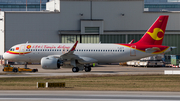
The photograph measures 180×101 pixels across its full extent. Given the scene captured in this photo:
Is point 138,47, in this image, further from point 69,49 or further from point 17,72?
point 17,72

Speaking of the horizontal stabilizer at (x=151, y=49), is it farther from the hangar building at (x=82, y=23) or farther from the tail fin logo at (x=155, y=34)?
the hangar building at (x=82, y=23)

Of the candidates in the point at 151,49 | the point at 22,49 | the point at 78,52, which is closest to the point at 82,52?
the point at 78,52

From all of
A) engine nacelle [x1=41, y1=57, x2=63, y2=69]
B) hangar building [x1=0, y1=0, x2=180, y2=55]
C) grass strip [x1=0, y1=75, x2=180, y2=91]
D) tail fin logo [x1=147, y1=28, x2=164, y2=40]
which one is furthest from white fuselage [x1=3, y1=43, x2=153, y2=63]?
hangar building [x1=0, y1=0, x2=180, y2=55]

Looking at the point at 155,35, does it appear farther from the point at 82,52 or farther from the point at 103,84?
the point at 103,84

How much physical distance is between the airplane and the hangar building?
24102 mm

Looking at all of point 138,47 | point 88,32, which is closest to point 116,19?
point 88,32

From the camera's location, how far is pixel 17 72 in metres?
38.3

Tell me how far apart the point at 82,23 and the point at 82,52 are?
26.0 metres

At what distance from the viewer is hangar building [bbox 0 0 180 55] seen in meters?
65.0

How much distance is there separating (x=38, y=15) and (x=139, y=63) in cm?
2448

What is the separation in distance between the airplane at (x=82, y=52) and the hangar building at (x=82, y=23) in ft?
79.1

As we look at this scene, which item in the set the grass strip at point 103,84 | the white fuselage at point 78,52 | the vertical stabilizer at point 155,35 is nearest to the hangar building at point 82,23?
the vertical stabilizer at point 155,35

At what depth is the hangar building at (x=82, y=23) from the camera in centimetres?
6500

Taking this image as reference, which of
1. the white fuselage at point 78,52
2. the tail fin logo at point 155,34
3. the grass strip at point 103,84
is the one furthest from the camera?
the tail fin logo at point 155,34
